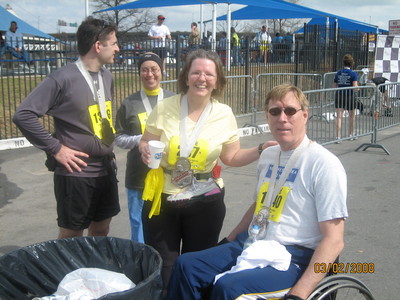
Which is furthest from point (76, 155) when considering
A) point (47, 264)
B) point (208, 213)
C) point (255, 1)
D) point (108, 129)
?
point (255, 1)

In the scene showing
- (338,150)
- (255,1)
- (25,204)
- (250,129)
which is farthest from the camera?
(255,1)

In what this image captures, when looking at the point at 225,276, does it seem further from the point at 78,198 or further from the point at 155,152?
the point at 78,198

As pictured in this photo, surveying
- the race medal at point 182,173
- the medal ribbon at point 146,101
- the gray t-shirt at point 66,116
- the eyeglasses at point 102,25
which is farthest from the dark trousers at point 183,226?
the eyeglasses at point 102,25

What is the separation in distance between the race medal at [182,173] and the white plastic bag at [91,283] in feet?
2.27

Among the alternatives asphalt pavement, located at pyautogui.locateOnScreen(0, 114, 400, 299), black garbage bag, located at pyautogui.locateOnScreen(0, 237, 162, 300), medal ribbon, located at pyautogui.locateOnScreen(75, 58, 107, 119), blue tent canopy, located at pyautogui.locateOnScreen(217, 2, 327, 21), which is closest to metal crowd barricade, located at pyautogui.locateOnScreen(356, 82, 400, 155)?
asphalt pavement, located at pyautogui.locateOnScreen(0, 114, 400, 299)

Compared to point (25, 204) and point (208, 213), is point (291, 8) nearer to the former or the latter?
point (25, 204)

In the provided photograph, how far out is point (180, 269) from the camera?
8.08ft

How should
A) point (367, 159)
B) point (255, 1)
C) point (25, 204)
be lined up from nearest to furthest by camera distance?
1. point (25, 204)
2. point (367, 159)
3. point (255, 1)

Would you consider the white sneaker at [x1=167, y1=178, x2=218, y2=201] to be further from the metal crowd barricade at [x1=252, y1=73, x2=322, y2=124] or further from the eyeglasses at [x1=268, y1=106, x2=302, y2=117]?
the metal crowd barricade at [x1=252, y1=73, x2=322, y2=124]

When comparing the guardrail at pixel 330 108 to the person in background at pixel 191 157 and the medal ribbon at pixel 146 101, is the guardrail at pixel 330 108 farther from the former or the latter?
the person in background at pixel 191 157

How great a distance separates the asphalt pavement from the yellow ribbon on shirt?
5.90 feet

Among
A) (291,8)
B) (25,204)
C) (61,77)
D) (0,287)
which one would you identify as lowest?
(25,204)

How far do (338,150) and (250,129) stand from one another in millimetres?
2136

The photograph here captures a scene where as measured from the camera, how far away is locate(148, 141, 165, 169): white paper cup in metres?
2.63
